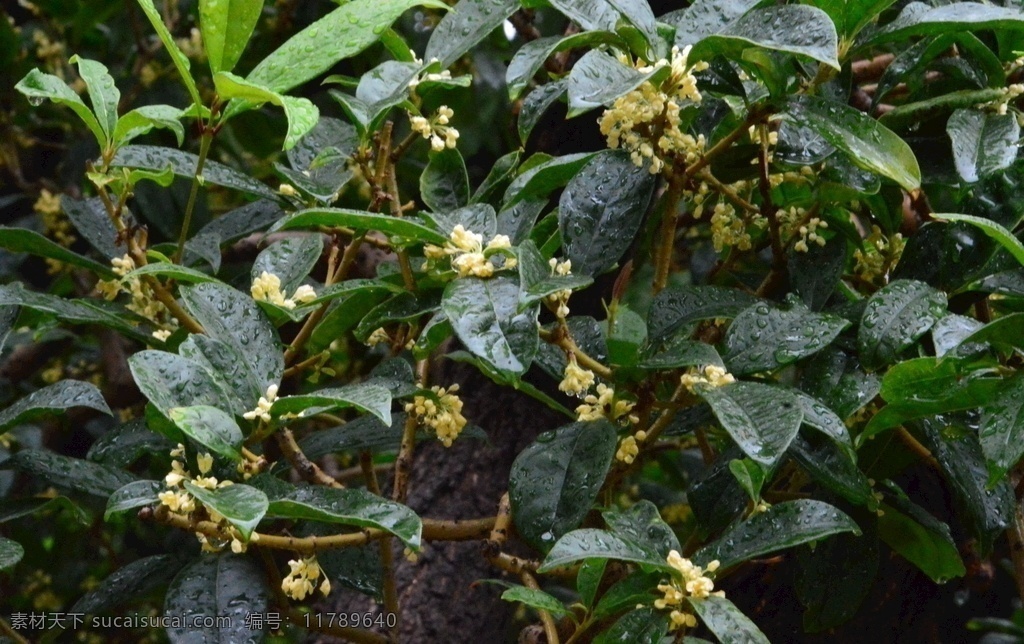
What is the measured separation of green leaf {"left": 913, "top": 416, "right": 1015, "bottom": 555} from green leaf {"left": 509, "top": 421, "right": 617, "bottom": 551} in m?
0.27

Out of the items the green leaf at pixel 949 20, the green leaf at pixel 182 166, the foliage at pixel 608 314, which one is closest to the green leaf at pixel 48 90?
the foliage at pixel 608 314

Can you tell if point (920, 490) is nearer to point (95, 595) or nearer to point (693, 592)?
point (693, 592)

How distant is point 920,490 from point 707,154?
24.0 inches

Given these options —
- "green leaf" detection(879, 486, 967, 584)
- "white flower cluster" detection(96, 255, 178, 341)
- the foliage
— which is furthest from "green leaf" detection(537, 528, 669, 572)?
"white flower cluster" detection(96, 255, 178, 341)

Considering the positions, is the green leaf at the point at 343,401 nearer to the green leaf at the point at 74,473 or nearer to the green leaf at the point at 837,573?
the green leaf at the point at 74,473

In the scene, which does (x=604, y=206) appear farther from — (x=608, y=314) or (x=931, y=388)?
(x=931, y=388)

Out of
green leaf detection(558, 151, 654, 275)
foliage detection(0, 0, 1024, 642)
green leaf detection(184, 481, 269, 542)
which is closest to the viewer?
green leaf detection(184, 481, 269, 542)

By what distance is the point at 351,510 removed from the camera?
0.66 m

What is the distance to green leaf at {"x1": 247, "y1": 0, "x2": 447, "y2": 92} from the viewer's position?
706 mm

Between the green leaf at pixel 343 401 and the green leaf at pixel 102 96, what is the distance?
0.27m

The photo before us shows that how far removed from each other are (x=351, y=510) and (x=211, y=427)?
10 centimetres

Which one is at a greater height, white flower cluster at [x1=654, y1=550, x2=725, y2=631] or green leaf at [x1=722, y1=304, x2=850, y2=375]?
green leaf at [x1=722, y1=304, x2=850, y2=375]

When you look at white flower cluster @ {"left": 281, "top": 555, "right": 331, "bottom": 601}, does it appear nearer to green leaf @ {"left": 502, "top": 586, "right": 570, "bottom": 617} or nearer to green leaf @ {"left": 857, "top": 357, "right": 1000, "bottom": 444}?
green leaf @ {"left": 502, "top": 586, "right": 570, "bottom": 617}

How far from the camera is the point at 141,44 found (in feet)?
5.70
